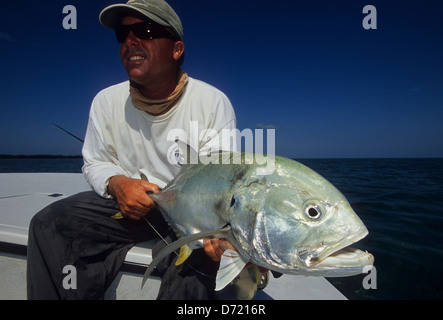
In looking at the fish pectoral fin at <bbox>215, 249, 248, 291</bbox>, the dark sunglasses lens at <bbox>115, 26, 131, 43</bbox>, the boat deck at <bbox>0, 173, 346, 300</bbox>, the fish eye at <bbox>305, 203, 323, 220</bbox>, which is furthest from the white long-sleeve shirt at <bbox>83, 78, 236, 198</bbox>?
the fish eye at <bbox>305, 203, 323, 220</bbox>

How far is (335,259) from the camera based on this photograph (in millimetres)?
1038

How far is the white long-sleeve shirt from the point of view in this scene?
218cm

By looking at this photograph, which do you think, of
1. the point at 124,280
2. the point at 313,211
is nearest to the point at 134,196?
the point at 124,280

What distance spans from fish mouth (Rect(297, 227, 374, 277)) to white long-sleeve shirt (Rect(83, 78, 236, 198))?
47.1 inches

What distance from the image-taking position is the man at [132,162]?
1682mm

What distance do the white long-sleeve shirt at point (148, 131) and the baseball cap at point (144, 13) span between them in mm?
523

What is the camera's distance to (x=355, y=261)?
1.01 metres

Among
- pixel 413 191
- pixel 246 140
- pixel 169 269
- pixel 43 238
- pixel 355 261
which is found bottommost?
pixel 413 191

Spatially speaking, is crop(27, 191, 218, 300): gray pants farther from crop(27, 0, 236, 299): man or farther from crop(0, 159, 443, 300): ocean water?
crop(0, 159, 443, 300): ocean water

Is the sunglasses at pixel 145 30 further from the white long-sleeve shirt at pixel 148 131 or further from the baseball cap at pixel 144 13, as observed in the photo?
the white long-sleeve shirt at pixel 148 131

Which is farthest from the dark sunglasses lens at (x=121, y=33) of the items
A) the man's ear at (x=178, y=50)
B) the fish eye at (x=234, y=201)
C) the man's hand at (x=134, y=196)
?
the fish eye at (x=234, y=201)
